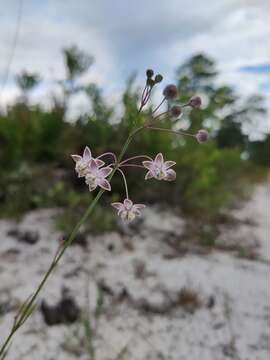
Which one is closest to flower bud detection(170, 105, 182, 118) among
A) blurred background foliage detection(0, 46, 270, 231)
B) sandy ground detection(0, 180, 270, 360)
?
sandy ground detection(0, 180, 270, 360)

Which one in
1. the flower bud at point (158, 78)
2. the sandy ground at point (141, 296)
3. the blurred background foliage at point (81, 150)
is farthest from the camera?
the blurred background foliage at point (81, 150)

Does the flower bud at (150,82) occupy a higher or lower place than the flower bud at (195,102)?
higher

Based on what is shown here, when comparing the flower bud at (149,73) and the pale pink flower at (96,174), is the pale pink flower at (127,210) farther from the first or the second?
the flower bud at (149,73)

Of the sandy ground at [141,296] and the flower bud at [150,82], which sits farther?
the sandy ground at [141,296]

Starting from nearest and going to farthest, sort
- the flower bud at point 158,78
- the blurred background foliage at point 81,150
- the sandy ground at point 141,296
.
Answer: the flower bud at point 158,78 < the sandy ground at point 141,296 < the blurred background foliage at point 81,150

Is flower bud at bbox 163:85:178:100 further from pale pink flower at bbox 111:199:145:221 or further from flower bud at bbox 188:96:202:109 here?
pale pink flower at bbox 111:199:145:221

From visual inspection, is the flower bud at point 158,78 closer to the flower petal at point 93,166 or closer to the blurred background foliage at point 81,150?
the flower petal at point 93,166

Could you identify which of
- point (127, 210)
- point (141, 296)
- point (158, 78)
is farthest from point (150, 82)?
point (141, 296)

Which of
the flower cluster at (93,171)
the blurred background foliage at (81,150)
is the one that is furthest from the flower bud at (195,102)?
the blurred background foliage at (81,150)

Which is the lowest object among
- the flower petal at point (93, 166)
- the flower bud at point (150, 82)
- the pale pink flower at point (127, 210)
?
the pale pink flower at point (127, 210)

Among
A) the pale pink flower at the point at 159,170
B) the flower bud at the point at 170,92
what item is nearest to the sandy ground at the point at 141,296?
the pale pink flower at the point at 159,170
